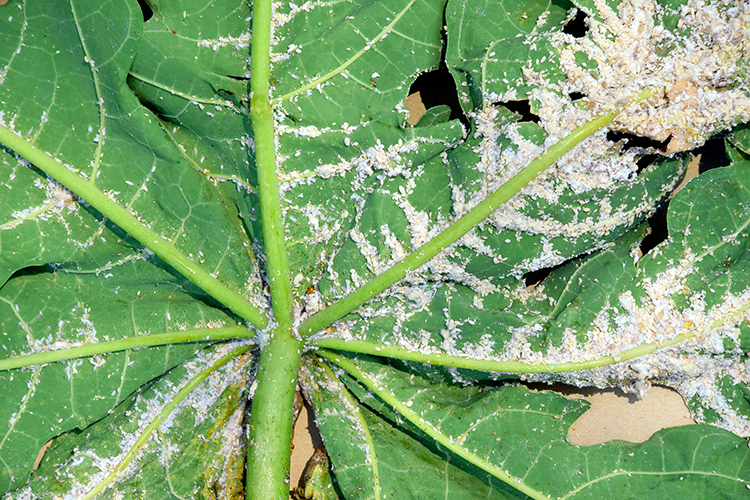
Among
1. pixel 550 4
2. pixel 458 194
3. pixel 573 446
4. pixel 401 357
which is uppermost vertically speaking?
pixel 550 4

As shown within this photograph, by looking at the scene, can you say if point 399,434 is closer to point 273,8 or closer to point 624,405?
point 624,405

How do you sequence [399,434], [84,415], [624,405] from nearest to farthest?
1. [84,415]
2. [399,434]
3. [624,405]

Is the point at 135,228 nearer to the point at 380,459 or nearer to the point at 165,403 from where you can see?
the point at 165,403

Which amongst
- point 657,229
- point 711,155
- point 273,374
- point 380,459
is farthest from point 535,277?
point 273,374

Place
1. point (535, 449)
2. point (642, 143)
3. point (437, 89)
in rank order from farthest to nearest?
point (437, 89) → point (535, 449) → point (642, 143)

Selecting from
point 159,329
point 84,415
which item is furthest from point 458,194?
point 84,415

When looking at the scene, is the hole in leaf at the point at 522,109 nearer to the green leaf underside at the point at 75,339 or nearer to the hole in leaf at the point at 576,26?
the hole in leaf at the point at 576,26
